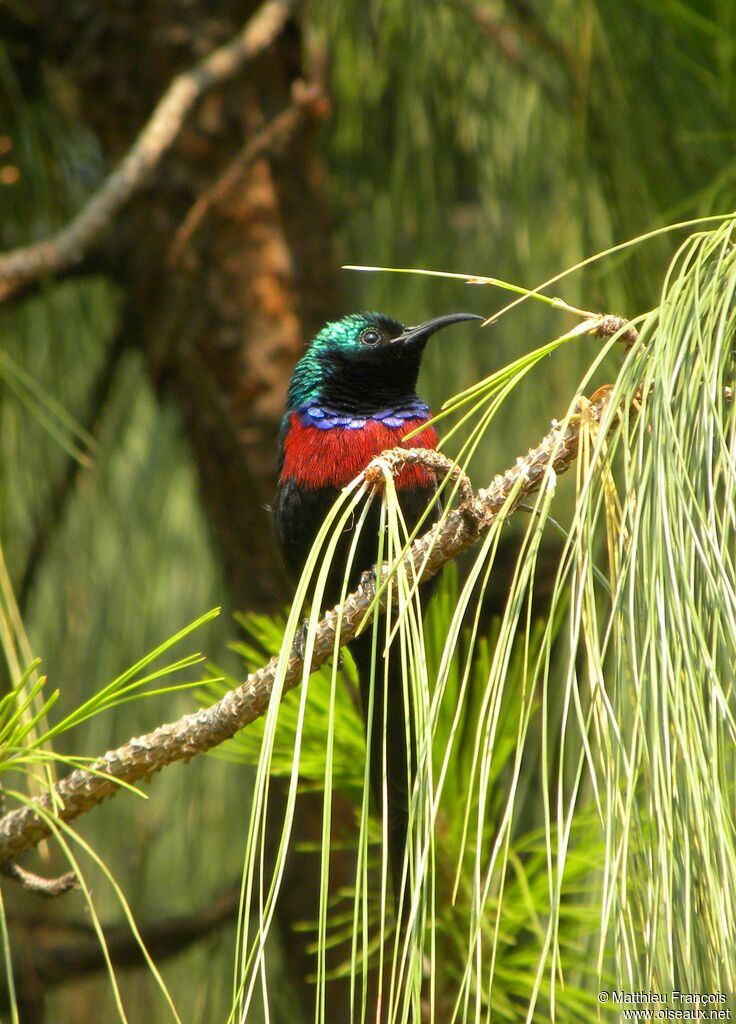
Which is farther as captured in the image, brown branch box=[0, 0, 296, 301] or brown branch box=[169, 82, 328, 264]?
brown branch box=[169, 82, 328, 264]

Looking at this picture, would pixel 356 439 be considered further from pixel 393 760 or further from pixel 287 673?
pixel 287 673

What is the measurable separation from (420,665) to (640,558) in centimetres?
19

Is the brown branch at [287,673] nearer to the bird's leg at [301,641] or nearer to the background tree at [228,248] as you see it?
the bird's leg at [301,641]

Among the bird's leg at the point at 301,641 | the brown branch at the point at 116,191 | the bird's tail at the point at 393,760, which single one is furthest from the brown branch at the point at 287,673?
the brown branch at the point at 116,191

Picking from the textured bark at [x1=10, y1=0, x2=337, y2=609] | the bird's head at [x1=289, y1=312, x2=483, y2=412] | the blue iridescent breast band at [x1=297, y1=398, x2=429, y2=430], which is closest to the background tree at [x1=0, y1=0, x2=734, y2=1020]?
the textured bark at [x1=10, y1=0, x2=337, y2=609]

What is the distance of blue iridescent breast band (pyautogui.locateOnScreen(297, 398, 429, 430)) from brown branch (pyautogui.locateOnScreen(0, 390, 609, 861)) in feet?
1.92

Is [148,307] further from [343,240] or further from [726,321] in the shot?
[726,321]

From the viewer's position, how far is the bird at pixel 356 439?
1727 mm

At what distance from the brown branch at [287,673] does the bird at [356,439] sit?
43cm

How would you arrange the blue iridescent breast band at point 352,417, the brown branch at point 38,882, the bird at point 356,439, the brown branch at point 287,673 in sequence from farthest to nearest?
the blue iridescent breast band at point 352,417, the bird at point 356,439, the brown branch at point 38,882, the brown branch at point 287,673

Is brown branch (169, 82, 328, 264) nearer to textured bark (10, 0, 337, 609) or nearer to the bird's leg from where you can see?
textured bark (10, 0, 337, 609)

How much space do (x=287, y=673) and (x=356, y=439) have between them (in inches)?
28.4

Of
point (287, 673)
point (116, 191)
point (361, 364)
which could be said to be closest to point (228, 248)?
point (116, 191)

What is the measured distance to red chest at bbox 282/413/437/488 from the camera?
5.89ft
